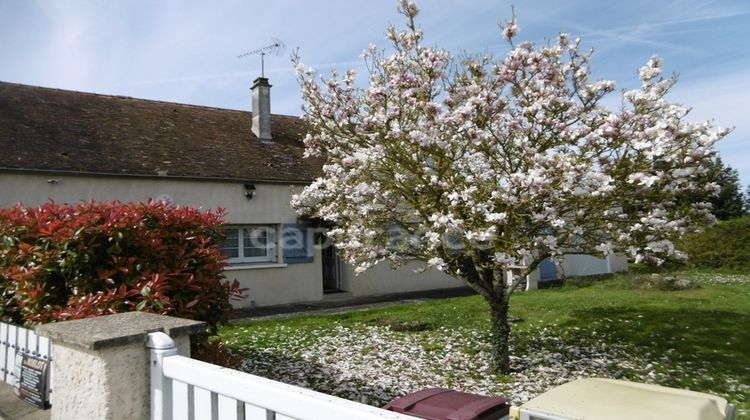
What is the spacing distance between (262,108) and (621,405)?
1548cm

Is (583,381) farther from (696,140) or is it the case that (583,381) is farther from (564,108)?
(564,108)

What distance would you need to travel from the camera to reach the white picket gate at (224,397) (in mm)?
1883

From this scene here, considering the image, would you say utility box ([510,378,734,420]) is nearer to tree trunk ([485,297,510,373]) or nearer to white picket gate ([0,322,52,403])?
white picket gate ([0,322,52,403])

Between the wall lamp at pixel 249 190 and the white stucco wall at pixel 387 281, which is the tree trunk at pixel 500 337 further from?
the wall lamp at pixel 249 190

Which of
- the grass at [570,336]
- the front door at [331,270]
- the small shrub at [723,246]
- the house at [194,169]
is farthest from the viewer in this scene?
the small shrub at [723,246]

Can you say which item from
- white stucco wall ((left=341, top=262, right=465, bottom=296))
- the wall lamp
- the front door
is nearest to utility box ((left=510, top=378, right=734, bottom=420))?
the wall lamp

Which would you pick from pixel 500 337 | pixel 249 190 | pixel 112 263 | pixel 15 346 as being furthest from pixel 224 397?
pixel 249 190

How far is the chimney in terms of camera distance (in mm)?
16375

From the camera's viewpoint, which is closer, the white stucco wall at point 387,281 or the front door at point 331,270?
the white stucco wall at point 387,281

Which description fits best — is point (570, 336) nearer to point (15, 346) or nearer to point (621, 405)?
point (621, 405)

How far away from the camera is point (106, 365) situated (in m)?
2.69

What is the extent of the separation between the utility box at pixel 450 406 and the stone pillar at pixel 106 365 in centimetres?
130

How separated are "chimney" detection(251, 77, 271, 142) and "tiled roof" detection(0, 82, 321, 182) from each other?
12.1 inches

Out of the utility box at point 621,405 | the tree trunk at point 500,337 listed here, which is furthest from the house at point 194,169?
the utility box at point 621,405
